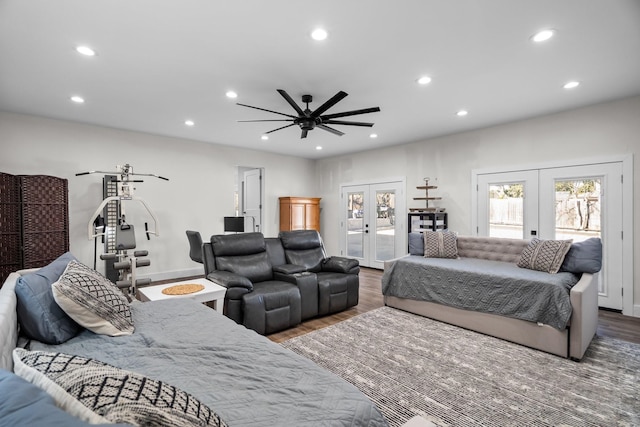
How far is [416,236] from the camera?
441 cm

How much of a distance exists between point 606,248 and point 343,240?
4.69m

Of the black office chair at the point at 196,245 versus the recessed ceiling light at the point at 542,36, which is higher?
the recessed ceiling light at the point at 542,36

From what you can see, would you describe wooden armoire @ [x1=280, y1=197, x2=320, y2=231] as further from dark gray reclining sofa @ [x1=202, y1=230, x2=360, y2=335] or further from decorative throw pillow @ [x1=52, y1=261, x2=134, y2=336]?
decorative throw pillow @ [x1=52, y1=261, x2=134, y2=336]

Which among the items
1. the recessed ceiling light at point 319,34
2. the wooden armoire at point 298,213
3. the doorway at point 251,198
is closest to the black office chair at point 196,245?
the doorway at point 251,198

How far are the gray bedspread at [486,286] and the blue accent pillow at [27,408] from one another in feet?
11.1

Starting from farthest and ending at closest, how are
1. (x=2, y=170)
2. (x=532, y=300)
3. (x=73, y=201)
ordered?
(x=73, y=201)
(x=2, y=170)
(x=532, y=300)

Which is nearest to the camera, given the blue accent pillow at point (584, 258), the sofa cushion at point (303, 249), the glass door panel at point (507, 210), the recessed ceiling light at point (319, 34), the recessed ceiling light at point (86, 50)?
the recessed ceiling light at point (319, 34)

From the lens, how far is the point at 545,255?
3.29 metres

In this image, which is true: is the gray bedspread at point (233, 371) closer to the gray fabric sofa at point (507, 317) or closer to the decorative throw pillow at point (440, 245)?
the gray fabric sofa at point (507, 317)

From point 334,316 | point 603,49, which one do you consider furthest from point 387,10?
point 334,316

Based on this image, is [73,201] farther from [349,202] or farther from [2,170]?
[349,202]

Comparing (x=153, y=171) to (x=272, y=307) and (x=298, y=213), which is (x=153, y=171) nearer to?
(x=298, y=213)

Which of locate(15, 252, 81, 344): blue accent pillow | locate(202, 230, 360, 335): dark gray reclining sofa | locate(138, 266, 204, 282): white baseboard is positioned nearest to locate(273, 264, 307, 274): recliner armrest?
locate(202, 230, 360, 335): dark gray reclining sofa

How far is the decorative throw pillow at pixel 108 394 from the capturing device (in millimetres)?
684
